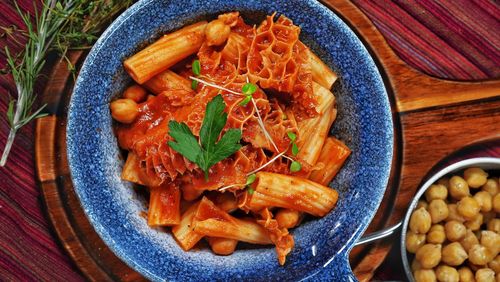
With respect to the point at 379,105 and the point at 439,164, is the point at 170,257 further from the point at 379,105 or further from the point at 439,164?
the point at 439,164

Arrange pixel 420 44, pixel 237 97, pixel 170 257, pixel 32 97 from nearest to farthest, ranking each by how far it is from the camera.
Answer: pixel 237 97 < pixel 170 257 < pixel 32 97 < pixel 420 44

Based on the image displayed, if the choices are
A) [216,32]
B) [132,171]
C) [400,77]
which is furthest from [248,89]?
[400,77]

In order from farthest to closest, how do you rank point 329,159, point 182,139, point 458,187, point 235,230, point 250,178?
point 458,187 < point 329,159 < point 235,230 < point 250,178 < point 182,139

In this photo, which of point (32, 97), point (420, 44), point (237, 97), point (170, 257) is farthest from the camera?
point (420, 44)

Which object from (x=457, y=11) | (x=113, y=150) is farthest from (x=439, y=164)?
(x=113, y=150)

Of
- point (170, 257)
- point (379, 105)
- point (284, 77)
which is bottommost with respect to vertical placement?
point (170, 257)

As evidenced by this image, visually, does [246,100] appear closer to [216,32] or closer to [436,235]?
[216,32]
